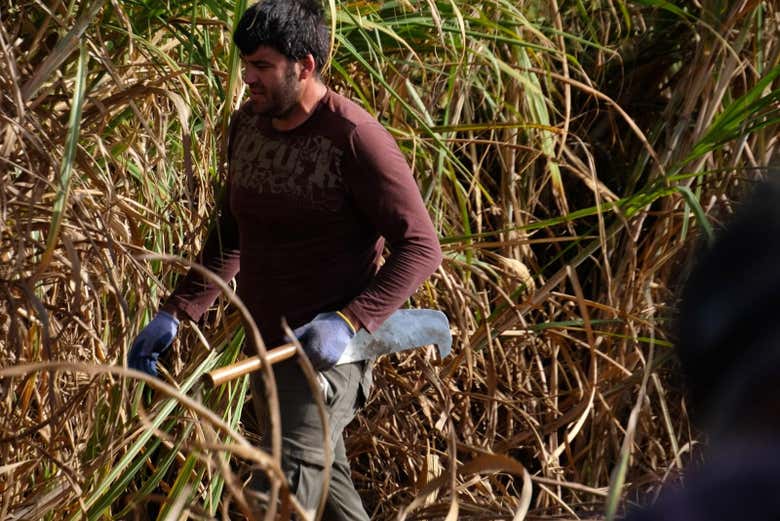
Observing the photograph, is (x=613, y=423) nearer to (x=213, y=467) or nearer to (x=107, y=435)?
(x=213, y=467)

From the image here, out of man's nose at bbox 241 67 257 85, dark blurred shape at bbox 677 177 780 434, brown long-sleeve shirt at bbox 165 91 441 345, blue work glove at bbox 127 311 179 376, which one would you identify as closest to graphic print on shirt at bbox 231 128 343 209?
brown long-sleeve shirt at bbox 165 91 441 345

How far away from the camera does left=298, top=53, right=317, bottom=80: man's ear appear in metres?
2.94

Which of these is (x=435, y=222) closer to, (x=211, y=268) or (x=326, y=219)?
(x=211, y=268)

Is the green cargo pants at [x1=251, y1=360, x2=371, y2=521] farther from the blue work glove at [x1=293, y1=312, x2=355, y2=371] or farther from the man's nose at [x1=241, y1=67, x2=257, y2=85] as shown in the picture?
the man's nose at [x1=241, y1=67, x2=257, y2=85]

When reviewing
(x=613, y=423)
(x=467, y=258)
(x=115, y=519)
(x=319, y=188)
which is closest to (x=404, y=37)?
(x=467, y=258)

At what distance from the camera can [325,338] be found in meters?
2.75

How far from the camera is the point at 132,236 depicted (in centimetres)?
316

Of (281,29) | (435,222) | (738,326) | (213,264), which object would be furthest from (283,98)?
(738,326)

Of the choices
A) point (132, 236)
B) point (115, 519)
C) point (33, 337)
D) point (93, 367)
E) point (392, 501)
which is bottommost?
point (392, 501)

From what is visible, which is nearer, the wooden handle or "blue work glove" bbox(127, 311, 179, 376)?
the wooden handle

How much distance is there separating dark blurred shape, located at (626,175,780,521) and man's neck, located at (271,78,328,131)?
74.5 inches

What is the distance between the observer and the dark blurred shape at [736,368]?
96cm

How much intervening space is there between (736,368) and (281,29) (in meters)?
2.04

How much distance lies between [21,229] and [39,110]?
335 mm
